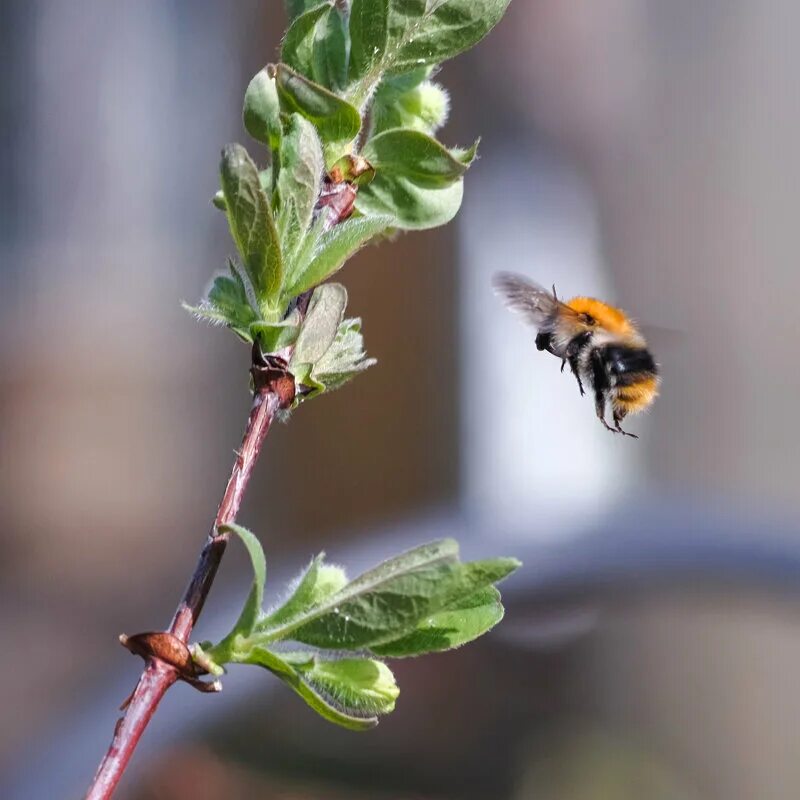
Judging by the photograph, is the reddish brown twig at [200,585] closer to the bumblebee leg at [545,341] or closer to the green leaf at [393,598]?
the green leaf at [393,598]

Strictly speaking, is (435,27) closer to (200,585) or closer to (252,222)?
(252,222)

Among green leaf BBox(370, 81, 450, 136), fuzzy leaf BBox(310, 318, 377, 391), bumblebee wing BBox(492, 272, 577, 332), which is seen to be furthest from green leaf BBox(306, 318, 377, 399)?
bumblebee wing BBox(492, 272, 577, 332)

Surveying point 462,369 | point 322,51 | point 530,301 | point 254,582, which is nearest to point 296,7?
point 322,51

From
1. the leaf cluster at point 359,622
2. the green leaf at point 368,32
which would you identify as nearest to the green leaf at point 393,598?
the leaf cluster at point 359,622

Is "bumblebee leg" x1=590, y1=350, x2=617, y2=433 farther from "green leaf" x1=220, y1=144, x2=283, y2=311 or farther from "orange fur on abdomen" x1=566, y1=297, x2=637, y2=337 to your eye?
"green leaf" x1=220, y1=144, x2=283, y2=311

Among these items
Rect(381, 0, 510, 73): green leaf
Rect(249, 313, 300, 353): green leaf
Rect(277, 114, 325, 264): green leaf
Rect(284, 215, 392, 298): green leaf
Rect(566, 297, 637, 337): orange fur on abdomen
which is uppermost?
Rect(566, 297, 637, 337): orange fur on abdomen

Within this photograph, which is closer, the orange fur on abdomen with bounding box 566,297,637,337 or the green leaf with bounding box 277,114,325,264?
the green leaf with bounding box 277,114,325,264

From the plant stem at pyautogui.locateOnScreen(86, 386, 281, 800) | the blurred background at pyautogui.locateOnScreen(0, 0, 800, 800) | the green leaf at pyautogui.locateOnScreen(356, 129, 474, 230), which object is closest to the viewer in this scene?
the plant stem at pyautogui.locateOnScreen(86, 386, 281, 800)
